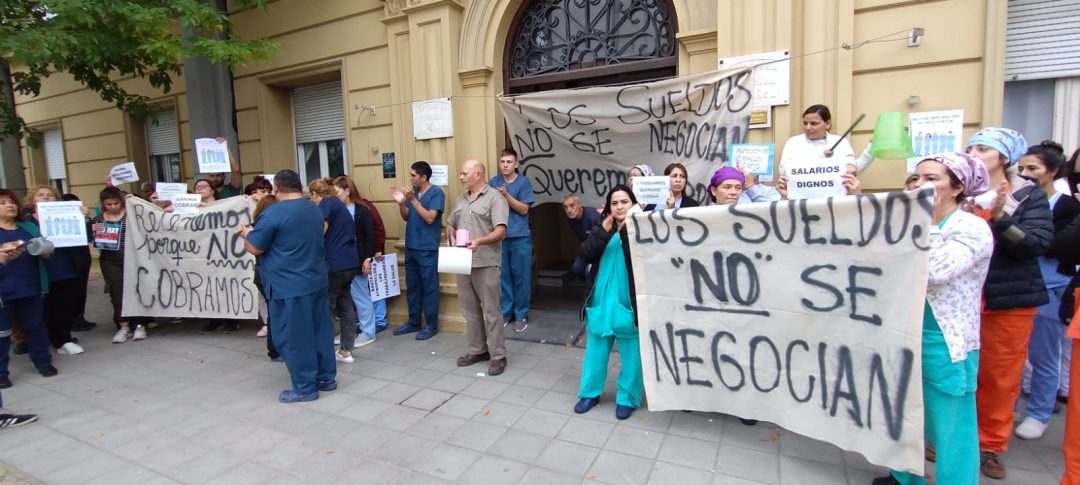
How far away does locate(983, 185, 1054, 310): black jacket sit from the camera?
8.71ft

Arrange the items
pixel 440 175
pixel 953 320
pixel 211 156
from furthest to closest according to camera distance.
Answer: pixel 211 156 < pixel 440 175 < pixel 953 320

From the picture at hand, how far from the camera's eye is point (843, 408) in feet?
9.09

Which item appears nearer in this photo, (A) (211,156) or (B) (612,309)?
(B) (612,309)

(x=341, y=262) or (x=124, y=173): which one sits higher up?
(x=124, y=173)

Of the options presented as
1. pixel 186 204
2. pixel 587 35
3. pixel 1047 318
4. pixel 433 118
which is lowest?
pixel 1047 318

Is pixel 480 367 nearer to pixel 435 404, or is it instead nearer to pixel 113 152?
pixel 435 404

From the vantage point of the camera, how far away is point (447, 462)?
10.5ft

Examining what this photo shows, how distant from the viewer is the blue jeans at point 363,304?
5.88 m

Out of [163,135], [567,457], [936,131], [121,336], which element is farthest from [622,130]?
[163,135]

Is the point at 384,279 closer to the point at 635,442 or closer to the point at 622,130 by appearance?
the point at 622,130

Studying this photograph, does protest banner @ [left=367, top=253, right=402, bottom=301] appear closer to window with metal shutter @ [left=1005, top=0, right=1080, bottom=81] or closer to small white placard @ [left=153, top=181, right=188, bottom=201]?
small white placard @ [left=153, top=181, right=188, bottom=201]

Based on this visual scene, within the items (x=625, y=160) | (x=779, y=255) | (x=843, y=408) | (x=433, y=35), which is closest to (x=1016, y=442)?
(x=843, y=408)

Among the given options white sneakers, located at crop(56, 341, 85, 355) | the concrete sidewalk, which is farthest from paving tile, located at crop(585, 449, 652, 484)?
white sneakers, located at crop(56, 341, 85, 355)

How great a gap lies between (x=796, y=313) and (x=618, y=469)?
1300 mm
